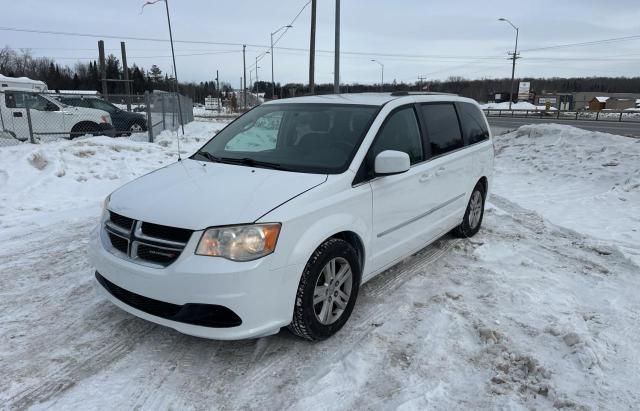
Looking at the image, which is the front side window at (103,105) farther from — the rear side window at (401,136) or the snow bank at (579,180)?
the rear side window at (401,136)

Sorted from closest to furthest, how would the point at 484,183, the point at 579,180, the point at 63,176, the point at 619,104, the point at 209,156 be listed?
the point at 209,156 < the point at 484,183 < the point at 63,176 < the point at 579,180 < the point at 619,104

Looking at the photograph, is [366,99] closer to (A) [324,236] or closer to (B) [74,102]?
(A) [324,236]

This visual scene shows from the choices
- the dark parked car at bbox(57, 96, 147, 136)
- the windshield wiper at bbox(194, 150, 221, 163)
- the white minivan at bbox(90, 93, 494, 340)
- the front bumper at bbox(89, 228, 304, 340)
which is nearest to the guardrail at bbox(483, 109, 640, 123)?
the dark parked car at bbox(57, 96, 147, 136)

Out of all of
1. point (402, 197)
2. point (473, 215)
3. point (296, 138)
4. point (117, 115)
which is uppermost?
point (296, 138)

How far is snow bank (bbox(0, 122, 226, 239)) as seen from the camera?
660cm

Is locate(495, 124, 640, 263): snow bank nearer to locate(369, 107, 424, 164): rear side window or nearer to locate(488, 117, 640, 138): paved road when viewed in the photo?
locate(369, 107, 424, 164): rear side window

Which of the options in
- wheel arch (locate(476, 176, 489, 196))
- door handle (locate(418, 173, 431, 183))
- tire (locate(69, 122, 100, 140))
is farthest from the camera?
tire (locate(69, 122, 100, 140))

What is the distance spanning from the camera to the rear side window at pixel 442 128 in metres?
4.59

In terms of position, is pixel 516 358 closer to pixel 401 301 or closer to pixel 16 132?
pixel 401 301

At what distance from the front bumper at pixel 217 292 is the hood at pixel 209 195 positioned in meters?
0.23

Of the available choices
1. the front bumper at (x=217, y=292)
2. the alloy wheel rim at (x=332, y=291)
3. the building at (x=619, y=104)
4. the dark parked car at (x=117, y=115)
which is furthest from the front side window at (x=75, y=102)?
the building at (x=619, y=104)

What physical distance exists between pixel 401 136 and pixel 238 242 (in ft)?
6.63

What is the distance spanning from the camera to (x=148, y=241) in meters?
2.97

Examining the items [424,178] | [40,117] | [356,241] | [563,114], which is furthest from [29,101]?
[563,114]
